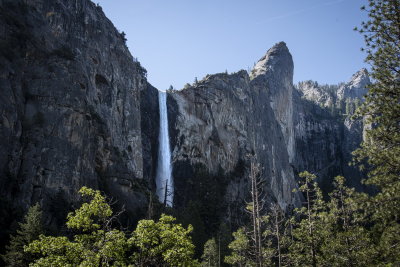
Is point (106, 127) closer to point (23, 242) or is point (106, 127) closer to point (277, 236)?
point (23, 242)

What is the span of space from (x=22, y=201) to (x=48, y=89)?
11938 mm

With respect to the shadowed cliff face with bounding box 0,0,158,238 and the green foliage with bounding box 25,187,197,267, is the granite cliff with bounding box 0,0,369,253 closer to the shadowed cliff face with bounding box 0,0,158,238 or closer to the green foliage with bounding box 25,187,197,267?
the shadowed cliff face with bounding box 0,0,158,238

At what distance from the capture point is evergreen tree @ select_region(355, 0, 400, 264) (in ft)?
41.8

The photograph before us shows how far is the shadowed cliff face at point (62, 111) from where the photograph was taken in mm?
31125

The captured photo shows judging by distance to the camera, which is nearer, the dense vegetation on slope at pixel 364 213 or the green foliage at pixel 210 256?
the dense vegetation on slope at pixel 364 213

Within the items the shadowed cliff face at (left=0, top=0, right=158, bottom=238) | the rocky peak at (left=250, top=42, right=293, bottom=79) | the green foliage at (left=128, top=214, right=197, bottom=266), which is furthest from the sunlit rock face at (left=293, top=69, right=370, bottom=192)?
the green foliage at (left=128, top=214, right=197, bottom=266)

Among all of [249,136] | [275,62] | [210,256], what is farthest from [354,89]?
[210,256]

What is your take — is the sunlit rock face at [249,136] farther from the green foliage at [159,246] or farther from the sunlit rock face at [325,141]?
the green foliage at [159,246]

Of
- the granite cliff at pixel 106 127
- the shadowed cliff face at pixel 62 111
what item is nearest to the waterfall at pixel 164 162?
the granite cliff at pixel 106 127

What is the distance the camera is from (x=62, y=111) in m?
35.8

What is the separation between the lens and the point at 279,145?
8569cm

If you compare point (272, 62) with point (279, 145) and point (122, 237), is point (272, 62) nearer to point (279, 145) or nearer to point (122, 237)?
point (279, 145)

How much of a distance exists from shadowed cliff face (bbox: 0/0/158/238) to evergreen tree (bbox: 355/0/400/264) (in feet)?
83.6

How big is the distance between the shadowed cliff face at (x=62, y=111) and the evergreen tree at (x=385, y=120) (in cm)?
2549
